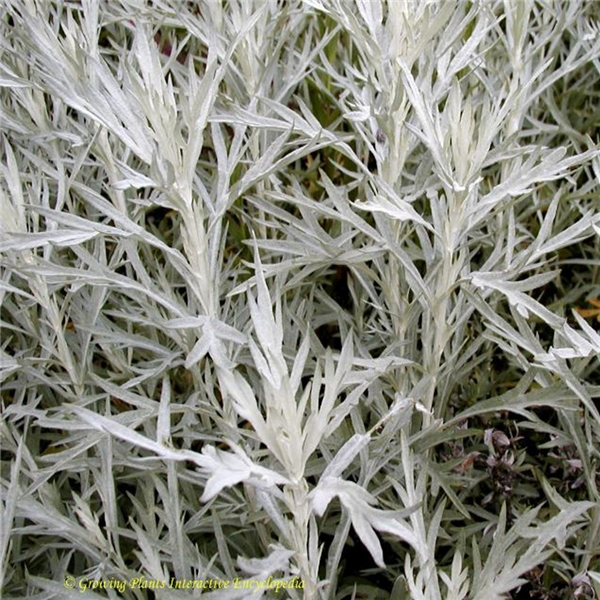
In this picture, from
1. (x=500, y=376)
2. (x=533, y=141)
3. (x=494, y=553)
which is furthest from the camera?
(x=533, y=141)

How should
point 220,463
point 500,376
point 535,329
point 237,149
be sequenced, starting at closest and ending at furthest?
1. point 220,463
2. point 237,149
3. point 500,376
4. point 535,329

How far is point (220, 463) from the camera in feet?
2.73

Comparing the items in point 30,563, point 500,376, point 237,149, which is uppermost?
point 237,149

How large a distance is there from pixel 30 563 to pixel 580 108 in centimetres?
179

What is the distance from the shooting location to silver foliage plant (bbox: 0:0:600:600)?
39.8 inches

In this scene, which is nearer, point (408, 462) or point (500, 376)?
point (408, 462)

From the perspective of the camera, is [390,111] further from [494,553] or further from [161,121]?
[494,553]

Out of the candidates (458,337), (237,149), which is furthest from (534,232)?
(237,149)

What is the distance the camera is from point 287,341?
1.34 meters

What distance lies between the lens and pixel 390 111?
124 cm

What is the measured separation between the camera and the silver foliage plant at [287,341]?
39.8 inches

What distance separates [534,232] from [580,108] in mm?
501

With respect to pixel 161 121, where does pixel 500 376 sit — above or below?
below

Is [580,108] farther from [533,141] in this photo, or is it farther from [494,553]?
[494,553]
